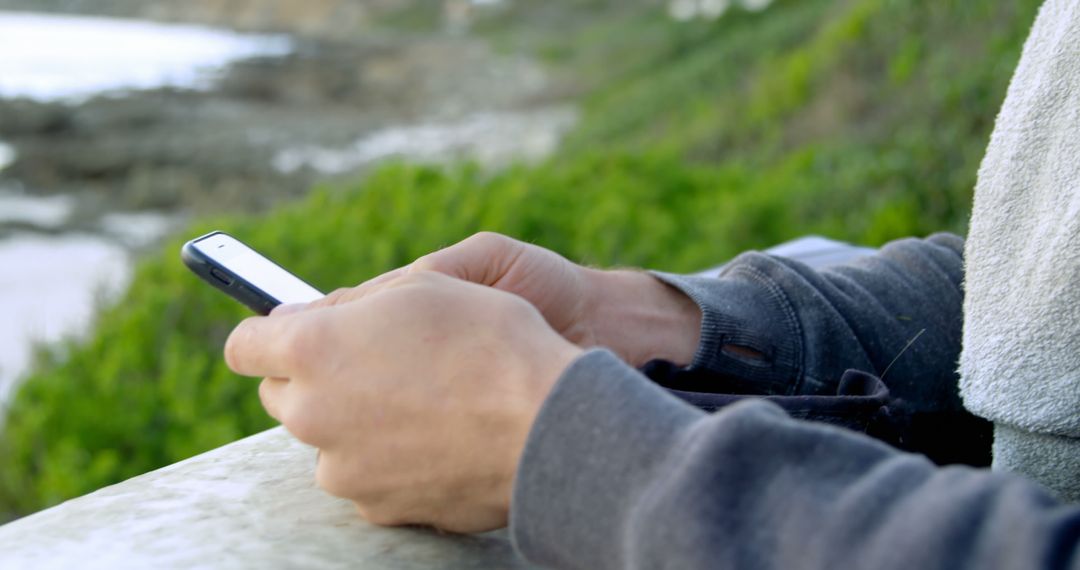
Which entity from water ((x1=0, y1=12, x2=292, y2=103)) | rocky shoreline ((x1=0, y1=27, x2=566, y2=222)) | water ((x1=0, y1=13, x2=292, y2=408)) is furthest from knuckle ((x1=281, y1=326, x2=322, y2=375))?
water ((x1=0, y1=12, x2=292, y2=103))

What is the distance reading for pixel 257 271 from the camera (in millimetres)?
1254

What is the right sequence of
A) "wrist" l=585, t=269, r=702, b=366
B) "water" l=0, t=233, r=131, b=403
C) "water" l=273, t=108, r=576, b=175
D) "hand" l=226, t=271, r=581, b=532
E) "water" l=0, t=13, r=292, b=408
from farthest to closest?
"water" l=273, t=108, r=576, b=175
"water" l=0, t=13, r=292, b=408
"water" l=0, t=233, r=131, b=403
"wrist" l=585, t=269, r=702, b=366
"hand" l=226, t=271, r=581, b=532

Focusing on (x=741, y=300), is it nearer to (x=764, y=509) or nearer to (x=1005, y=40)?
(x=764, y=509)

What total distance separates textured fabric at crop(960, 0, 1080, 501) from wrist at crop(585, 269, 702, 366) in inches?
14.0

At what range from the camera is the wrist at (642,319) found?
55.0 inches

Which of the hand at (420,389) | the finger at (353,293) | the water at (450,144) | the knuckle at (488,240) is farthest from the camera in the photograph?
the water at (450,144)

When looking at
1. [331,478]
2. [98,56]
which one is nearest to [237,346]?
[331,478]

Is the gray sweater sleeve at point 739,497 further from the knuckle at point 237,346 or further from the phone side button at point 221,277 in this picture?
the phone side button at point 221,277

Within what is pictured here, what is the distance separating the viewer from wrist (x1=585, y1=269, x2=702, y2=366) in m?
1.40

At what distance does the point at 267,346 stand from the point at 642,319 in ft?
1.90

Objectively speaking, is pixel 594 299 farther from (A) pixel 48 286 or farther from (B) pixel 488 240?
(A) pixel 48 286

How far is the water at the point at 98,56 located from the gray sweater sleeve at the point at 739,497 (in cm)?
1679

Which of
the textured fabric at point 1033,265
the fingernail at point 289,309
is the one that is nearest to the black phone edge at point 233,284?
the fingernail at point 289,309

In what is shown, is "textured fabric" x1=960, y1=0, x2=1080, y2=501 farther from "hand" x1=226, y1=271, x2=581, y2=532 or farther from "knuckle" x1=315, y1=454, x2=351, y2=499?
"knuckle" x1=315, y1=454, x2=351, y2=499
